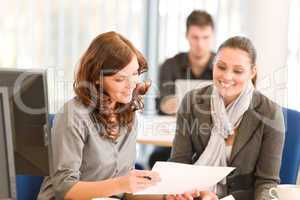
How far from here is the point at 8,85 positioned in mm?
1264

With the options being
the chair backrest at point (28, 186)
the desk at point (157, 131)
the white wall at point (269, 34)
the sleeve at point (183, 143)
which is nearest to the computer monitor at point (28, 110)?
the chair backrest at point (28, 186)

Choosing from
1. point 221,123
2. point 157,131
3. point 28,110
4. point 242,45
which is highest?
point 242,45

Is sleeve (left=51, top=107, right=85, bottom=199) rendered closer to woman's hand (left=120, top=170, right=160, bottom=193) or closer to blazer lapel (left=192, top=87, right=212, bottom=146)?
woman's hand (left=120, top=170, right=160, bottom=193)

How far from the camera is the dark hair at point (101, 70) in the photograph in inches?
66.7

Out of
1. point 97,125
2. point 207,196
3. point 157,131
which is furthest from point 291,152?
point 157,131

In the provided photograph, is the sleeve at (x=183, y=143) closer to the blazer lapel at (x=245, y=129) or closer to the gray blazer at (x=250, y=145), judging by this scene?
the gray blazer at (x=250, y=145)

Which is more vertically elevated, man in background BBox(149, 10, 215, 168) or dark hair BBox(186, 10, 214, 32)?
dark hair BBox(186, 10, 214, 32)

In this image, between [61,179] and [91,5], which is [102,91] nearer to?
[61,179]

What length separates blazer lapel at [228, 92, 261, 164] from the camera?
1894mm

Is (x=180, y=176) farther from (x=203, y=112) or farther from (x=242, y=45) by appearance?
(x=242, y=45)

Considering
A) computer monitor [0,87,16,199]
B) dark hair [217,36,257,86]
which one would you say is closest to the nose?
dark hair [217,36,257,86]

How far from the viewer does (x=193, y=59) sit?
3605mm

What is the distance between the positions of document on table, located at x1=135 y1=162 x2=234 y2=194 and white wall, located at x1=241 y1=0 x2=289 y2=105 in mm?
2079

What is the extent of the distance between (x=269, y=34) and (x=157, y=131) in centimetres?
131
